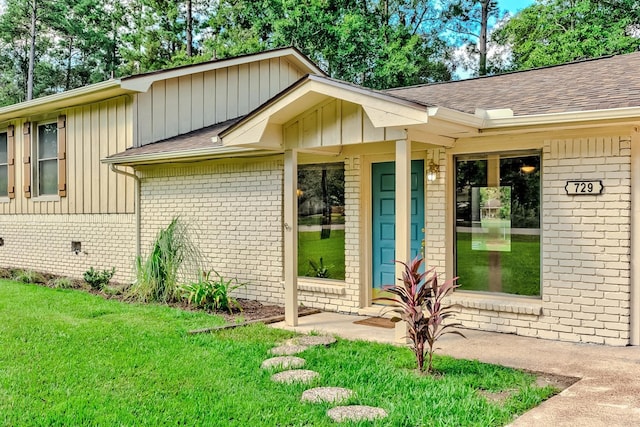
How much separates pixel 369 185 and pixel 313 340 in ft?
8.30

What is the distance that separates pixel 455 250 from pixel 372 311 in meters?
1.38

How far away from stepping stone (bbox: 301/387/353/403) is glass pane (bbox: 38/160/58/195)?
9493 mm

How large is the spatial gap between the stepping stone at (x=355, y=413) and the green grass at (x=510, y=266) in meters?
3.10

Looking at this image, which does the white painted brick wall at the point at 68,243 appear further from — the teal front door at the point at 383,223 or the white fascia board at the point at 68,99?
the teal front door at the point at 383,223

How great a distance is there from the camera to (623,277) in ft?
18.2

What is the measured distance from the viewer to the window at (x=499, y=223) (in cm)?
618

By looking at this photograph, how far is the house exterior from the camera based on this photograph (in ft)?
18.3

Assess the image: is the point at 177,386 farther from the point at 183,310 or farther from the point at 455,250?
the point at 455,250

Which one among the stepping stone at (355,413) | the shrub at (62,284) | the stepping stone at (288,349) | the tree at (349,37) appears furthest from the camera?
the tree at (349,37)

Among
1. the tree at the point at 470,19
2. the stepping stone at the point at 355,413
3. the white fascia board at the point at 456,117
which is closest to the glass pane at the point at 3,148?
the white fascia board at the point at 456,117

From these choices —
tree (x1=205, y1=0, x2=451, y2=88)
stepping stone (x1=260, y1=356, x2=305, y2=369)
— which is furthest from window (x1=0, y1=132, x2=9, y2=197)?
stepping stone (x1=260, y1=356, x2=305, y2=369)

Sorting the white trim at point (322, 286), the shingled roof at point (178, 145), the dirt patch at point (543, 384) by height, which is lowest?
the dirt patch at point (543, 384)

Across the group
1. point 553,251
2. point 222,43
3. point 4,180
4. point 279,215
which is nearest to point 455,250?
point 553,251

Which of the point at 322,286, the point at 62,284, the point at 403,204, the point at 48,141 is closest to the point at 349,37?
the point at 48,141
